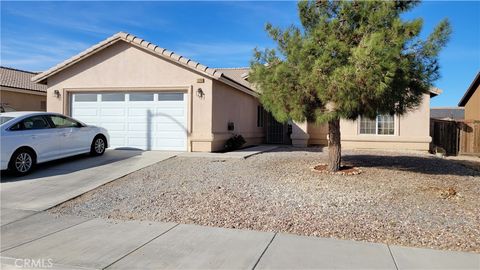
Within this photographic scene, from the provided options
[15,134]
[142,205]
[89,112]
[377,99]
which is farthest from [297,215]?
[89,112]

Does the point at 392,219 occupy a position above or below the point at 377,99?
below

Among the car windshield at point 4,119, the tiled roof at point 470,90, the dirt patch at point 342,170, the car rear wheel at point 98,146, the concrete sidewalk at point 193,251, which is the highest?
the tiled roof at point 470,90

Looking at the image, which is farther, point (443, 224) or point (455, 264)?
point (443, 224)

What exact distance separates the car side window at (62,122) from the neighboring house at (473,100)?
24.1m

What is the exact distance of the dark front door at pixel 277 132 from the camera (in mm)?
22016

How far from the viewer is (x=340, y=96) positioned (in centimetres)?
862

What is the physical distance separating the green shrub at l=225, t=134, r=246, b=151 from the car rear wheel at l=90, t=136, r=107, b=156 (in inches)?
188

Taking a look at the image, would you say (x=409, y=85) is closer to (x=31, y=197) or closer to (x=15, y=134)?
(x=31, y=197)

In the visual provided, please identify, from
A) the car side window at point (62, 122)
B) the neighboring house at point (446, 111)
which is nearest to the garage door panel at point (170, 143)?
the car side window at point (62, 122)

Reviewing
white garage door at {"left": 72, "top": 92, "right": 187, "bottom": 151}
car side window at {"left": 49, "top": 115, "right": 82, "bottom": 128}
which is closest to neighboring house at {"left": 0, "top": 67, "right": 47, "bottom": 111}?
white garage door at {"left": 72, "top": 92, "right": 187, "bottom": 151}

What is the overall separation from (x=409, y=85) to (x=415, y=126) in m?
9.80

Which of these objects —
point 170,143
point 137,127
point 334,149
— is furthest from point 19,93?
point 334,149

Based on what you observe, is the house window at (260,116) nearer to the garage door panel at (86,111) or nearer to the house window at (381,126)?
the house window at (381,126)

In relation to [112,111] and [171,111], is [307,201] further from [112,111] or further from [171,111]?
[112,111]
